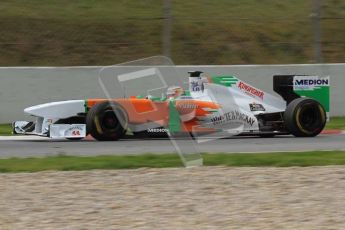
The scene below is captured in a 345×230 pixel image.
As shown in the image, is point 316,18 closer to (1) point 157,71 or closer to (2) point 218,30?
(2) point 218,30

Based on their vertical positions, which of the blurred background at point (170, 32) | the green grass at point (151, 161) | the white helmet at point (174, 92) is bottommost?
the green grass at point (151, 161)

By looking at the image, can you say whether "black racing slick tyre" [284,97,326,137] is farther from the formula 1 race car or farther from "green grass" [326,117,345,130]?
"green grass" [326,117,345,130]

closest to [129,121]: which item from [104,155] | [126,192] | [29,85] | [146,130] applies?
[146,130]

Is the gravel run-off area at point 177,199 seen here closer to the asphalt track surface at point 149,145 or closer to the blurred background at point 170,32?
the asphalt track surface at point 149,145

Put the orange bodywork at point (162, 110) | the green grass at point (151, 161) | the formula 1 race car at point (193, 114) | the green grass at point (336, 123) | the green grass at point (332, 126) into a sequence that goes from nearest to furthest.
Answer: the green grass at point (151, 161) → the formula 1 race car at point (193, 114) → the orange bodywork at point (162, 110) → the green grass at point (332, 126) → the green grass at point (336, 123)

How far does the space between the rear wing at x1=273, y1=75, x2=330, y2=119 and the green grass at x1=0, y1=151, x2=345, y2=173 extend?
4.05 meters

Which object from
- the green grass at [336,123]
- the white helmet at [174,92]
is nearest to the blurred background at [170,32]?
the green grass at [336,123]

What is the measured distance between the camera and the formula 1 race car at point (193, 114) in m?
13.6

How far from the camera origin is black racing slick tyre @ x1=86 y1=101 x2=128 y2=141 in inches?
531

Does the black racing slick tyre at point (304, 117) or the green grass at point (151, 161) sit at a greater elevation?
the black racing slick tyre at point (304, 117)

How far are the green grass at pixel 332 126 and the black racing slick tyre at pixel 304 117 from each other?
6.89 feet

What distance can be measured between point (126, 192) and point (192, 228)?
1.50 meters

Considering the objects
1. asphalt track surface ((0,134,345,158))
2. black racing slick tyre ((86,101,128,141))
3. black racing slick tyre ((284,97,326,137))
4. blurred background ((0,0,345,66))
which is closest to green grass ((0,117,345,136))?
asphalt track surface ((0,134,345,158))

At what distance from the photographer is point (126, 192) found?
7.71m
